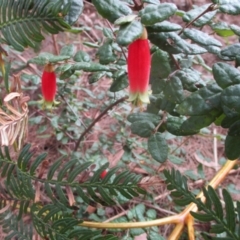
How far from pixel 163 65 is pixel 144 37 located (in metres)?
0.12

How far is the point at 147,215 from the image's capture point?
1219mm

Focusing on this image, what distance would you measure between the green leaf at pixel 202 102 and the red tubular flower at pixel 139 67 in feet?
0.31

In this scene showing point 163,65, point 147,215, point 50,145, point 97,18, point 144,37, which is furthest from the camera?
point 97,18

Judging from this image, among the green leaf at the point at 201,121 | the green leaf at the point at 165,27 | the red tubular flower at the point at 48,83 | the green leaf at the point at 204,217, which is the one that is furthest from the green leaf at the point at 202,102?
the red tubular flower at the point at 48,83

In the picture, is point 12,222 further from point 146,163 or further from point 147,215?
point 146,163

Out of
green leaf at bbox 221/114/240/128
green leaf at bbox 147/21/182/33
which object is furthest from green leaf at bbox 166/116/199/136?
green leaf at bbox 147/21/182/33

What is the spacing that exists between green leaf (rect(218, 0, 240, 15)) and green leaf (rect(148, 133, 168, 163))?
317mm

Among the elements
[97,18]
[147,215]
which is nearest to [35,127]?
[147,215]

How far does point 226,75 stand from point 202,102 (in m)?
0.07

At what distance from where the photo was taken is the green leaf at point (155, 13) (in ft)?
2.07

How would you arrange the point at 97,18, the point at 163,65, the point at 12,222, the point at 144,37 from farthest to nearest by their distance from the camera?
the point at 97,18, the point at 12,222, the point at 163,65, the point at 144,37

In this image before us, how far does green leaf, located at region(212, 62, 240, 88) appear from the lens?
71 cm

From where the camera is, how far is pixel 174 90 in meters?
0.80

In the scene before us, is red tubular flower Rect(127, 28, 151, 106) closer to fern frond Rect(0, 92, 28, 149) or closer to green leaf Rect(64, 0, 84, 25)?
green leaf Rect(64, 0, 84, 25)
